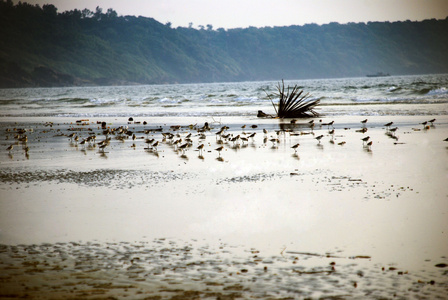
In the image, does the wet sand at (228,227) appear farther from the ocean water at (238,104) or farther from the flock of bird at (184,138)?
the ocean water at (238,104)

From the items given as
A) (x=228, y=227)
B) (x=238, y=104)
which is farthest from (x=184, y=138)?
(x=238, y=104)

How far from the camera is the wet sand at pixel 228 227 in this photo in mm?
4402

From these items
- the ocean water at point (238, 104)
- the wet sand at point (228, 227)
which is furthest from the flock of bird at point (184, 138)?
the ocean water at point (238, 104)

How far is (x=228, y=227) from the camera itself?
6.15m

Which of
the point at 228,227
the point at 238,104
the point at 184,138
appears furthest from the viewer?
the point at 238,104

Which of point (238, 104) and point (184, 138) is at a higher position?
point (238, 104)

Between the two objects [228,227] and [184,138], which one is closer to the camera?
[228,227]

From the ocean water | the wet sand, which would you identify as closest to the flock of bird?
the wet sand

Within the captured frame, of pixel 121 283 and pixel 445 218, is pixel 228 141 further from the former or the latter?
pixel 121 283

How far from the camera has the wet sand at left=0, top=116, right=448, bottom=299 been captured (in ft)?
14.4

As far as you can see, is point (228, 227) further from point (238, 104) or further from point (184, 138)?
point (238, 104)

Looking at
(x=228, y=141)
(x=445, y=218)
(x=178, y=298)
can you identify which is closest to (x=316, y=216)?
(x=445, y=218)

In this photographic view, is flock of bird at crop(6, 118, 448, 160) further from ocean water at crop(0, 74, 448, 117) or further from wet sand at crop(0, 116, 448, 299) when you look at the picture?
ocean water at crop(0, 74, 448, 117)

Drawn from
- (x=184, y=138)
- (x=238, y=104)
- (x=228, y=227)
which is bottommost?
(x=228, y=227)
